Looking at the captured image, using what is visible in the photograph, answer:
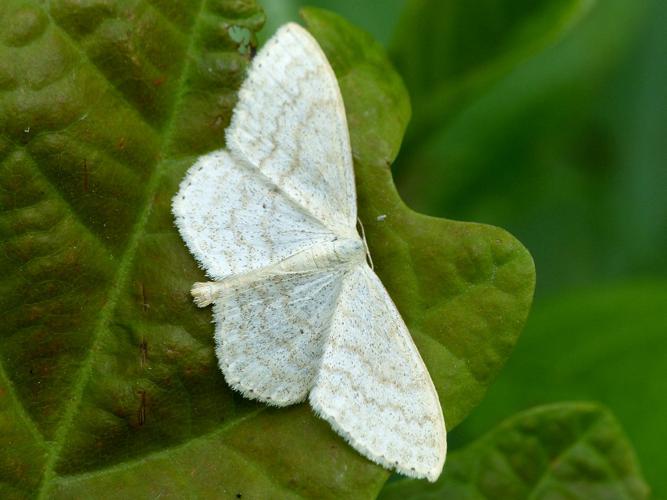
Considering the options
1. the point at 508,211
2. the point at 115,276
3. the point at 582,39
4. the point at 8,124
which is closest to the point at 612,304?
the point at 508,211

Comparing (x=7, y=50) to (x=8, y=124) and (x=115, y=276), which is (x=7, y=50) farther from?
(x=115, y=276)

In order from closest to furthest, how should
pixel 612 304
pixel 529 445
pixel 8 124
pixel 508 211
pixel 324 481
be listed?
1. pixel 8 124
2. pixel 324 481
3. pixel 529 445
4. pixel 612 304
5. pixel 508 211

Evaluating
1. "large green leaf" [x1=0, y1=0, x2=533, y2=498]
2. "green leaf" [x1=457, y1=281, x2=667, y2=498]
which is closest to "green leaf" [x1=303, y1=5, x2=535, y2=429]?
"large green leaf" [x1=0, y1=0, x2=533, y2=498]

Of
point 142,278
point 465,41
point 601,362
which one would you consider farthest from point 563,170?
point 142,278

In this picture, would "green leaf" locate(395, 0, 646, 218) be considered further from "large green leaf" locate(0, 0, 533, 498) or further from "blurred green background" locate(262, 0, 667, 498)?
"large green leaf" locate(0, 0, 533, 498)

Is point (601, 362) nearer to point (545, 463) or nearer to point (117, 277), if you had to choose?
point (545, 463)
